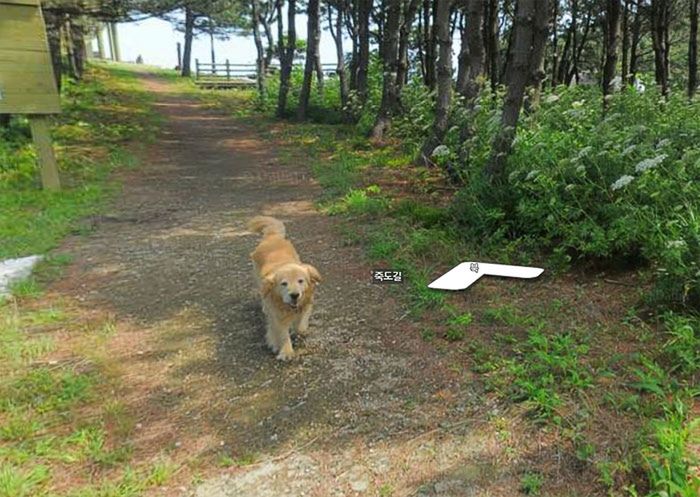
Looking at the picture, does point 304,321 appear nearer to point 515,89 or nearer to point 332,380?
point 332,380

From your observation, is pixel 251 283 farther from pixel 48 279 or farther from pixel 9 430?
pixel 9 430

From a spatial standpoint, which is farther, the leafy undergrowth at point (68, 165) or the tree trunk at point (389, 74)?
the tree trunk at point (389, 74)

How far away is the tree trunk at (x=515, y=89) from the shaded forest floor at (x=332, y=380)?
90cm

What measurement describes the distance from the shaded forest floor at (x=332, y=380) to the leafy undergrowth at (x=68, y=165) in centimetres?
87

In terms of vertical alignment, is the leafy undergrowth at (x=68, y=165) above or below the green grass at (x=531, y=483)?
below

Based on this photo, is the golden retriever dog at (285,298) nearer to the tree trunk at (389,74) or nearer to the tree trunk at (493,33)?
the tree trunk at (389,74)

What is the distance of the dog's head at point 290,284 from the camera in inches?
140

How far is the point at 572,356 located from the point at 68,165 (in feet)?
33.1

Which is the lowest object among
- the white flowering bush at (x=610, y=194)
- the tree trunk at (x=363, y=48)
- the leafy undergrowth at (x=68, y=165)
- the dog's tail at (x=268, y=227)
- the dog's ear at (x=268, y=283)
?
the leafy undergrowth at (x=68, y=165)

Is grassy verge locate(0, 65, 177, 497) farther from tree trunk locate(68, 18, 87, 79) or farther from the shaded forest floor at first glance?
tree trunk locate(68, 18, 87, 79)

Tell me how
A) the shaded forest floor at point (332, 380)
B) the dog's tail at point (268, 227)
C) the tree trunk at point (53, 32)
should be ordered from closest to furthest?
the shaded forest floor at point (332, 380) < the dog's tail at point (268, 227) < the tree trunk at point (53, 32)

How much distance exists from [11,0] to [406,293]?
294 inches
